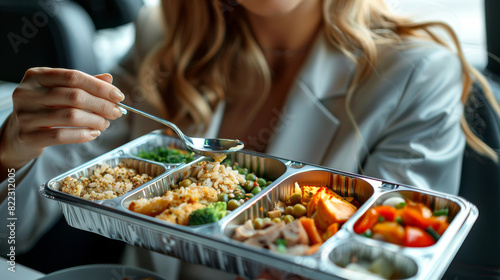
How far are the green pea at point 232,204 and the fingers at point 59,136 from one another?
42 centimetres

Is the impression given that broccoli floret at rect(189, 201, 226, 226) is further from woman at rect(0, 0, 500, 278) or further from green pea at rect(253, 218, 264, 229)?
woman at rect(0, 0, 500, 278)

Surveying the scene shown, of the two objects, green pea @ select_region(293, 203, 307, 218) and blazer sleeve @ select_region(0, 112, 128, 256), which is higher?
green pea @ select_region(293, 203, 307, 218)

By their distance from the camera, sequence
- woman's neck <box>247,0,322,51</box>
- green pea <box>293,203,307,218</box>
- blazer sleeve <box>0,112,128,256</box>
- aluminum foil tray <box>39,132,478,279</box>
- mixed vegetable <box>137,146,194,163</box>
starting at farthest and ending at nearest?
woman's neck <box>247,0,322,51</box> → blazer sleeve <box>0,112,128,256</box> → mixed vegetable <box>137,146,194,163</box> → green pea <box>293,203,307,218</box> → aluminum foil tray <box>39,132,478,279</box>

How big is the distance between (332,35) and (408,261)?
4.25 feet

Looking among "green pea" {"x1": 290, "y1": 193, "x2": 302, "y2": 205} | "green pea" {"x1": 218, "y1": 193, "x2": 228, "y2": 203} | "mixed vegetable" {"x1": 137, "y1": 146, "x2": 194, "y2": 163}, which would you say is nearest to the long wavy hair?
"mixed vegetable" {"x1": 137, "y1": 146, "x2": 194, "y2": 163}

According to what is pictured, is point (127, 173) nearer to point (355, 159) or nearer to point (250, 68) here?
point (355, 159)

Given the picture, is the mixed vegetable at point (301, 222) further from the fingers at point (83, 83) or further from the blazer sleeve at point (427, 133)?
the blazer sleeve at point (427, 133)

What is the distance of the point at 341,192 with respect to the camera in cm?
113

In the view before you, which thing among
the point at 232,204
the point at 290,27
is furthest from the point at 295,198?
the point at 290,27

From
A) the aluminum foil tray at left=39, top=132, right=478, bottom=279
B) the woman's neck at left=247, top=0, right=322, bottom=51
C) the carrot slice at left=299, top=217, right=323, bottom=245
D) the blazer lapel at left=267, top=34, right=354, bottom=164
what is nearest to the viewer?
the aluminum foil tray at left=39, top=132, right=478, bottom=279

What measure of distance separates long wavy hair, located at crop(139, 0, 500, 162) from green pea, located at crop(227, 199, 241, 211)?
0.87 meters

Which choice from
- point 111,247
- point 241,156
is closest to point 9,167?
point 111,247

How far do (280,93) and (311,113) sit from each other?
0.26 meters

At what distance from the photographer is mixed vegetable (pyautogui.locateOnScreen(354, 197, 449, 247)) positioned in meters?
0.88
